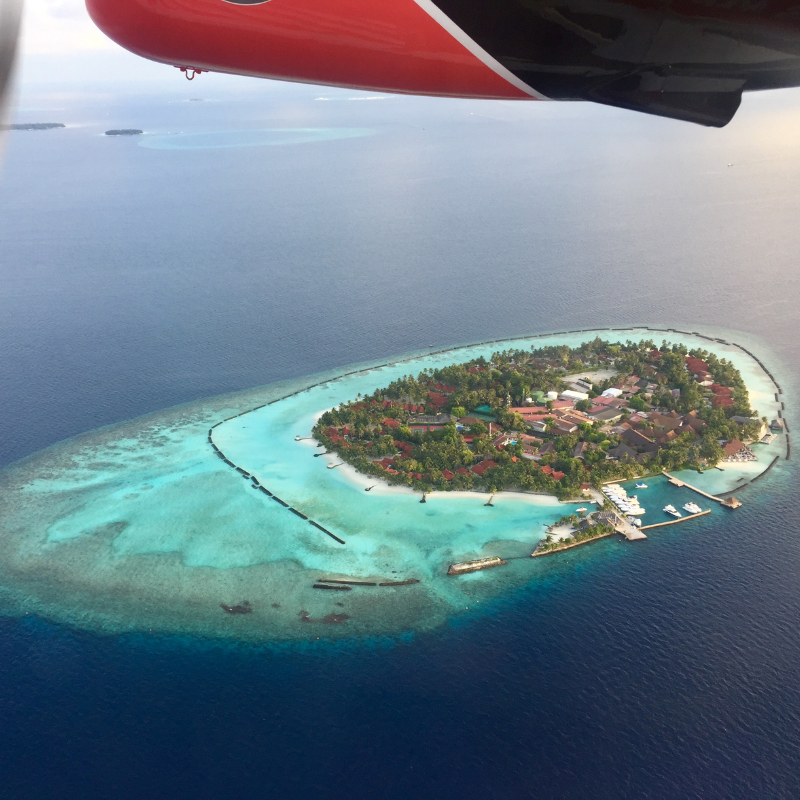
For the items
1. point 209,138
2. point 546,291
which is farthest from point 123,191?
point 546,291

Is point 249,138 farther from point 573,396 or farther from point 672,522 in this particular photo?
point 672,522

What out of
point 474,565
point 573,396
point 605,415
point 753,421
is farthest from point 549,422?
point 474,565

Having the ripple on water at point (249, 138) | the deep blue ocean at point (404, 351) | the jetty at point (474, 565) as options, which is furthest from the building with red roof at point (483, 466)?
the ripple on water at point (249, 138)

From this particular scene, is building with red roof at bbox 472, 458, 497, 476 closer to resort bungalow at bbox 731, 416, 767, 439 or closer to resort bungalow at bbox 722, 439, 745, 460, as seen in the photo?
resort bungalow at bbox 722, 439, 745, 460

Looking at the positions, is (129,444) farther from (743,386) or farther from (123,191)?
(123,191)

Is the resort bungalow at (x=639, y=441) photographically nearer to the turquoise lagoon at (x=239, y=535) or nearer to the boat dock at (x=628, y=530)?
the turquoise lagoon at (x=239, y=535)

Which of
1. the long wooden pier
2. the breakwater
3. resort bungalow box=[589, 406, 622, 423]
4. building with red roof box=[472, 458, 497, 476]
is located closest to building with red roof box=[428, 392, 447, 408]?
building with red roof box=[472, 458, 497, 476]

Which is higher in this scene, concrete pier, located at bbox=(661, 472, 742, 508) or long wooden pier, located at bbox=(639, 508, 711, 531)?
concrete pier, located at bbox=(661, 472, 742, 508)
